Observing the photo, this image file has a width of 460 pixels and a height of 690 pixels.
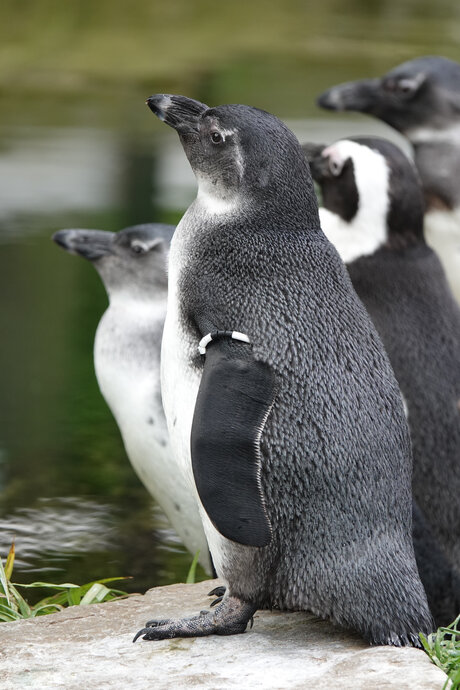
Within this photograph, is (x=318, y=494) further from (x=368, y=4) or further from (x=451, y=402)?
(x=368, y=4)

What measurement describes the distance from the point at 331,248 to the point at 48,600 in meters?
1.16

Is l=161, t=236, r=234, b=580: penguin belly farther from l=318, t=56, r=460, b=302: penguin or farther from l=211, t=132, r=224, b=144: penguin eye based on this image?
l=318, t=56, r=460, b=302: penguin

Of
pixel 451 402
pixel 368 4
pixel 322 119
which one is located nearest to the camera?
pixel 451 402

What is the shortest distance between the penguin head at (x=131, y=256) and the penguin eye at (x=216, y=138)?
56.5 inches

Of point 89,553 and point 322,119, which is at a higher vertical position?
point 322,119

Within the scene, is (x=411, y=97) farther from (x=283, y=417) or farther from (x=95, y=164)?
→ (x=95, y=164)

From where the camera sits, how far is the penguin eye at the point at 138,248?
3650mm

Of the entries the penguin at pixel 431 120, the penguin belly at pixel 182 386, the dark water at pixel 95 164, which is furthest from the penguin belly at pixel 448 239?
the penguin belly at pixel 182 386

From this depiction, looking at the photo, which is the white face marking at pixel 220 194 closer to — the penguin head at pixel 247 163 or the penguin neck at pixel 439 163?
the penguin head at pixel 247 163

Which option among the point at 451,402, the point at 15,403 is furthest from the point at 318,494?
the point at 15,403

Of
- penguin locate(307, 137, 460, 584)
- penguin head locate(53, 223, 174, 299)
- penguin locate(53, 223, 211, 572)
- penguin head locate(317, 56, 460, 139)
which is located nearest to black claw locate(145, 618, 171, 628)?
penguin locate(53, 223, 211, 572)

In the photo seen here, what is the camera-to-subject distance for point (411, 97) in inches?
181

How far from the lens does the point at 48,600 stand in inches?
111

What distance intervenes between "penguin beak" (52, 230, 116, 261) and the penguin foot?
6.02 ft
